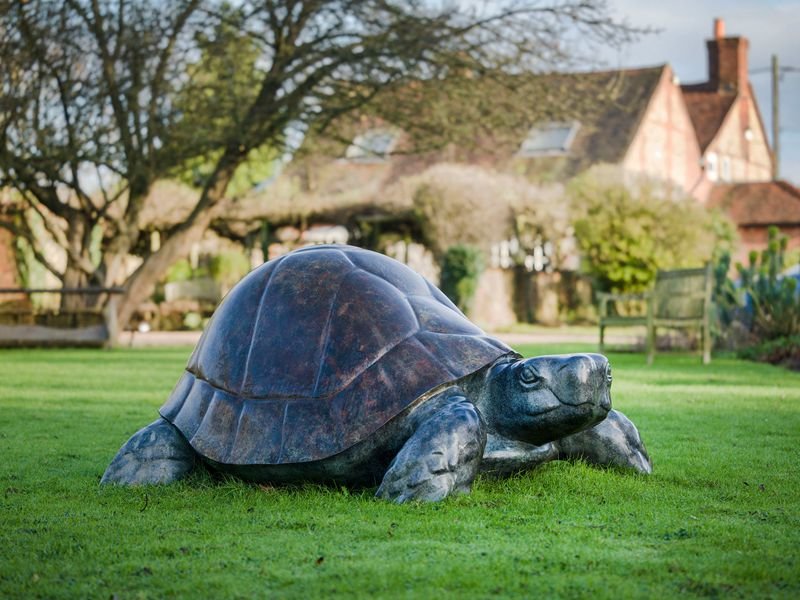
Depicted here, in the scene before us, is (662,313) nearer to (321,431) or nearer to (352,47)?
(352,47)

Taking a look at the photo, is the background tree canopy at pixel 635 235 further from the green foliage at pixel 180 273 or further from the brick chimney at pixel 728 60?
the brick chimney at pixel 728 60

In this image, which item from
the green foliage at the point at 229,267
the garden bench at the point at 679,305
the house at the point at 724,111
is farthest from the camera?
the house at the point at 724,111

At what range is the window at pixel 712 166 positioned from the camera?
50250mm

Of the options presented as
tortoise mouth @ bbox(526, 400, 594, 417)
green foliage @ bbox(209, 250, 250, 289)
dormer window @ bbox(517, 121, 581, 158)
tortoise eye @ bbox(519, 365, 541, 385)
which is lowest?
tortoise mouth @ bbox(526, 400, 594, 417)

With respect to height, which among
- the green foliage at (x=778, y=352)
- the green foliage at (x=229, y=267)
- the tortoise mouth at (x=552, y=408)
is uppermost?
the green foliage at (x=229, y=267)

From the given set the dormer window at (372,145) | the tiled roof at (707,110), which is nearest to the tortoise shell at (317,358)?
the dormer window at (372,145)

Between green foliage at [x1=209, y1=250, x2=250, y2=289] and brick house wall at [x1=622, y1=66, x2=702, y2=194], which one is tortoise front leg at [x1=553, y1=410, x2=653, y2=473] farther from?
brick house wall at [x1=622, y1=66, x2=702, y2=194]

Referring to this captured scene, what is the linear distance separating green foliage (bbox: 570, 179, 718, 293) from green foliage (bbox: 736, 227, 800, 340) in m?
12.4

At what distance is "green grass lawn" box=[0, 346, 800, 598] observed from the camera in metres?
3.58

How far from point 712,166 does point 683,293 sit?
121 feet

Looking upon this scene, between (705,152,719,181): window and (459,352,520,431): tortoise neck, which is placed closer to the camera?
(459,352,520,431): tortoise neck

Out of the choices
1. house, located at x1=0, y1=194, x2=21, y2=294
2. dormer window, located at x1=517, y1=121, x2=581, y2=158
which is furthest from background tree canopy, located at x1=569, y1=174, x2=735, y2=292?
house, located at x1=0, y1=194, x2=21, y2=294

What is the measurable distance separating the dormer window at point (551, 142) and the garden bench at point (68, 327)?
76.1 feet

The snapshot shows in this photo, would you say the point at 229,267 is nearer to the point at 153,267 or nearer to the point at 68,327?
the point at 153,267
